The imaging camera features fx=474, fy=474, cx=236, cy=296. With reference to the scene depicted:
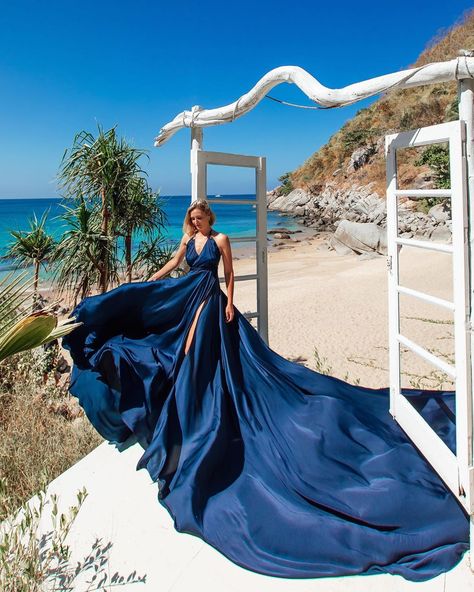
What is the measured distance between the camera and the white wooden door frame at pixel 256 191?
3.84m

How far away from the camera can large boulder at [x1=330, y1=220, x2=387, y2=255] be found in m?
18.3

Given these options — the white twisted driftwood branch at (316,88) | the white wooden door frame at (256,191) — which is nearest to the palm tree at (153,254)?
the white wooden door frame at (256,191)

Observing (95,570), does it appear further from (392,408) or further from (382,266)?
(382,266)

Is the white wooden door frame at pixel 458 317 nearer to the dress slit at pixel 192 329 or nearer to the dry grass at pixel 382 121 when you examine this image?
the dress slit at pixel 192 329

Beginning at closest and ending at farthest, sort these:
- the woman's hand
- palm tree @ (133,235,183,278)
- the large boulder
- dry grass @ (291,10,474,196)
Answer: the woman's hand, palm tree @ (133,235,183,278), the large boulder, dry grass @ (291,10,474,196)

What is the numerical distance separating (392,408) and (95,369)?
6.57 feet

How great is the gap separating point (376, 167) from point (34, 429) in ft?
119

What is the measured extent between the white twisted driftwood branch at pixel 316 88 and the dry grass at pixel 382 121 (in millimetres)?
19511

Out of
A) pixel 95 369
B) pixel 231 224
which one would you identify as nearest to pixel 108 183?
pixel 95 369

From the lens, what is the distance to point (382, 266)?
50.1 ft

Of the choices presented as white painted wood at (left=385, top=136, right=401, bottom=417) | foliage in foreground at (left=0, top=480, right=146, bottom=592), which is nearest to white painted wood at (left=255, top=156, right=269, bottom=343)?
white painted wood at (left=385, top=136, right=401, bottom=417)

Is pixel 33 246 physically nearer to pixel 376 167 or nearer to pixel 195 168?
pixel 195 168

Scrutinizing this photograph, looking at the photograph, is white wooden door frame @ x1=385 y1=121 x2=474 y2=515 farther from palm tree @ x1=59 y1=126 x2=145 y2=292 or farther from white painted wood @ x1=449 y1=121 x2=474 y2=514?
palm tree @ x1=59 y1=126 x2=145 y2=292

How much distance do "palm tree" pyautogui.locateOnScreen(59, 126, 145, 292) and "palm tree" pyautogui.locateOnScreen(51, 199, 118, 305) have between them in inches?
1.9
